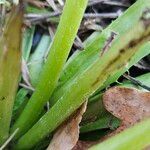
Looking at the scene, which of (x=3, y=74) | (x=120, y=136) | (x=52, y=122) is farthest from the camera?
(x=52, y=122)

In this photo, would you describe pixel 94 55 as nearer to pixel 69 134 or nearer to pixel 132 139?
pixel 69 134

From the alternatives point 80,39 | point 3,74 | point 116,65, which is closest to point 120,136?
point 116,65

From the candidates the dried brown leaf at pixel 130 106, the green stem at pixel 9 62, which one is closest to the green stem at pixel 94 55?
the dried brown leaf at pixel 130 106

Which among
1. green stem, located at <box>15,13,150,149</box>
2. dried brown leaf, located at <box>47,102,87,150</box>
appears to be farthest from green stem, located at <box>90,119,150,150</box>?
dried brown leaf, located at <box>47,102,87,150</box>

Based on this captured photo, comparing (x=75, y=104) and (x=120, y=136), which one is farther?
(x=75, y=104)

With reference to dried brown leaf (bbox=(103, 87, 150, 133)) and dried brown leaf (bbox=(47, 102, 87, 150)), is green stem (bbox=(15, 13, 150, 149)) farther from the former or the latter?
dried brown leaf (bbox=(103, 87, 150, 133))

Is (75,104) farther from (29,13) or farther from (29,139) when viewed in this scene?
(29,13)

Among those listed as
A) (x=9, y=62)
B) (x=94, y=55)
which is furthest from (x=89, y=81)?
(x=94, y=55)
